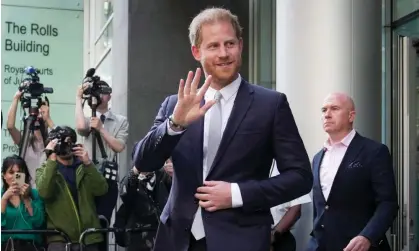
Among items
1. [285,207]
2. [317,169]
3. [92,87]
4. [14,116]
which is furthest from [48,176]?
[317,169]

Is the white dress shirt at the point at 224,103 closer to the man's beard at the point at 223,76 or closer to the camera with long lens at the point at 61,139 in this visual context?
the man's beard at the point at 223,76

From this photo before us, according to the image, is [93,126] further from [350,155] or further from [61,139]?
[350,155]

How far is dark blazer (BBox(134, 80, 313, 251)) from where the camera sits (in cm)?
271

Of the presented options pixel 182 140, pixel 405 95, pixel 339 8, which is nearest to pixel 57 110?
pixel 405 95

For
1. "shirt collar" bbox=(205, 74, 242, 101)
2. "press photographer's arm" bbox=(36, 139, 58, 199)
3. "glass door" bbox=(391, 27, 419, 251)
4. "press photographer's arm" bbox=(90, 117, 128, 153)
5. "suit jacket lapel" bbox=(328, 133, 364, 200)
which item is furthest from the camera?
"glass door" bbox=(391, 27, 419, 251)

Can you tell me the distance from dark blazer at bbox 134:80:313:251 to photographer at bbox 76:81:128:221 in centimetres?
429

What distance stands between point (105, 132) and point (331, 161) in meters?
3.04

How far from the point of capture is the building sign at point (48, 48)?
44.3 ft

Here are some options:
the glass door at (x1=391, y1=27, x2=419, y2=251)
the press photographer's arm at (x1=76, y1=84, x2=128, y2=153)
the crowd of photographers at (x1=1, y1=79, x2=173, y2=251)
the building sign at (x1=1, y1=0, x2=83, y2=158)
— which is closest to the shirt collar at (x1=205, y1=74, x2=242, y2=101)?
the crowd of photographers at (x1=1, y1=79, x2=173, y2=251)

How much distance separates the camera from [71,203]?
21.3 ft

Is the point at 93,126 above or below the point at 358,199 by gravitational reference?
above

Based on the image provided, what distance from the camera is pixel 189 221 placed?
9.04 feet

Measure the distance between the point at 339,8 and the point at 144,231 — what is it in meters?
2.53

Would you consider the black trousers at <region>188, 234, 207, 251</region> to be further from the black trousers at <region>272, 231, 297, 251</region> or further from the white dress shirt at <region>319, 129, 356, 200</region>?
the black trousers at <region>272, 231, 297, 251</region>
